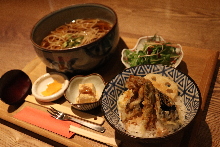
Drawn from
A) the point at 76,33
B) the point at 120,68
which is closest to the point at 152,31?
the point at 120,68

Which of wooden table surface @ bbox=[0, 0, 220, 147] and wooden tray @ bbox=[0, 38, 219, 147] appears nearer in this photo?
wooden tray @ bbox=[0, 38, 219, 147]

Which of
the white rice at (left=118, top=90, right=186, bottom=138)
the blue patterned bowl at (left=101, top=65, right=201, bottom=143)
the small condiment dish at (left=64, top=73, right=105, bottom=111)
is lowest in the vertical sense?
the small condiment dish at (left=64, top=73, right=105, bottom=111)

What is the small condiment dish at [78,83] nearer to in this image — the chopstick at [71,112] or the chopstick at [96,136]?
the chopstick at [71,112]

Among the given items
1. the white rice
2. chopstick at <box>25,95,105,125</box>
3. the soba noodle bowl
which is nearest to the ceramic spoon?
chopstick at <box>25,95,105,125</box>

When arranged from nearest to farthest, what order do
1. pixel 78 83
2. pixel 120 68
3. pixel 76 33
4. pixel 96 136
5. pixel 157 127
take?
pixel 157 127 → pixel 96 136 → pixel 78 83 → pixel 120 68 → pixel 76 33

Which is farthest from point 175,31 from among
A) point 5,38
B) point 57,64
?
point 5,38

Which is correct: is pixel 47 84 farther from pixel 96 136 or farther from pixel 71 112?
pixel 96 136

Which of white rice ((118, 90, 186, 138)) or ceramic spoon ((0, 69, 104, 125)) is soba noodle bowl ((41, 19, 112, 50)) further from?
white rice ((118, 90, 186, 138))
